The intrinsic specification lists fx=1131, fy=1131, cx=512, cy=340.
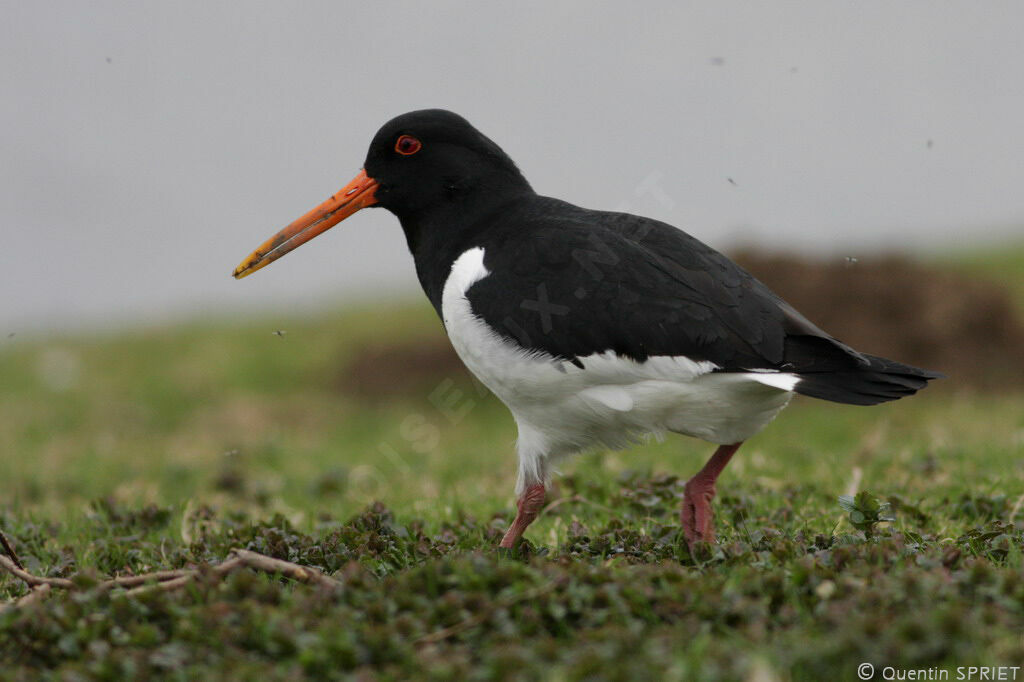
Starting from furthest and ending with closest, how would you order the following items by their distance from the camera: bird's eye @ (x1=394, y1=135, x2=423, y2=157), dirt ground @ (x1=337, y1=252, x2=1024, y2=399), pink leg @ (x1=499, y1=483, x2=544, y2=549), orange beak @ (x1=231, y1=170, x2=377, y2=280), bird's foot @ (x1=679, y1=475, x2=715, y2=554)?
1. dirt ground @ (x1=337, y1=252, x2=1024, y2=399)
2. orange beak @ (x1=231, y1=170, x2=377, y2=280)
3. bird's eye @ (x1=394, y1=135, x2=423, y2=157)
4. pink leg @ (x1=499, y1=483, x2=544, y2=549)
5. bird's foot @ (x1=679, y1=475, x2=715, y2=554)

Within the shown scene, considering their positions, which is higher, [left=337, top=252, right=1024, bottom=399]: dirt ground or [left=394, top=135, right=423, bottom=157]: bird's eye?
[left=394, top=135, right=423, bottom=157]: bird's eye

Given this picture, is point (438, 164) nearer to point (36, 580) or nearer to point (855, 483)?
point (36, 580)

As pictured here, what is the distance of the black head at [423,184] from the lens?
18.5ft

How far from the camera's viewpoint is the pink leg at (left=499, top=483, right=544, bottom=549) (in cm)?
515

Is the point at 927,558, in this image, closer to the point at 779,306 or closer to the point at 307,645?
the point at 779,306

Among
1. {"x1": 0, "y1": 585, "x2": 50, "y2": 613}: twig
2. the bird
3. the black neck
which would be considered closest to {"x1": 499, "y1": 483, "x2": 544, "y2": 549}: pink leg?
the bird

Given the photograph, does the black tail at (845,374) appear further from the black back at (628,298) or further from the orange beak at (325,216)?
the orange beak at (325,216)

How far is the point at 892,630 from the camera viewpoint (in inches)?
130

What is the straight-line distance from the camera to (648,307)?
4.68 meters

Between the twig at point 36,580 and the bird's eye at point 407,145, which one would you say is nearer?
the twig at point 36,580

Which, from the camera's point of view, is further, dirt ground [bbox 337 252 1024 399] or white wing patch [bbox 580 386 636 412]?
dirt ground [bbox 337 252 1024 399]

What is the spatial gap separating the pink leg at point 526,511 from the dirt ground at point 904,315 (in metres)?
7.51

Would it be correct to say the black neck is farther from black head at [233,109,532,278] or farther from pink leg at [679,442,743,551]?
pink leg at [679,442,743,551]

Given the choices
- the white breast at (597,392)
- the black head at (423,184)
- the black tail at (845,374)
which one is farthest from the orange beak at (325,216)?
the black tail at (845,374)
